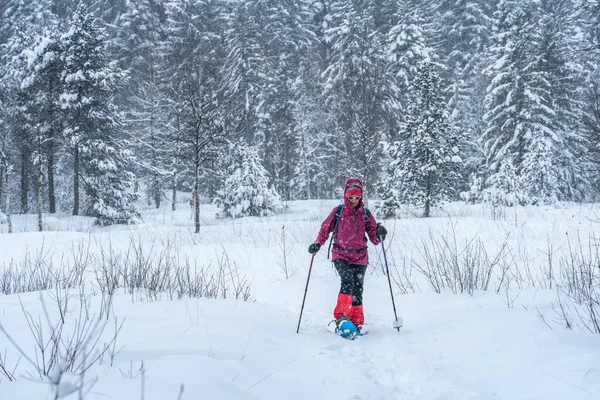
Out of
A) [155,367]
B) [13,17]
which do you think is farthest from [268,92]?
[155,367]

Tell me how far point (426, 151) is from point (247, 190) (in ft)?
35.0

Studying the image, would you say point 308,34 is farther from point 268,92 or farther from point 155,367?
point 155,367

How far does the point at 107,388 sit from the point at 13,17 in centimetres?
3809

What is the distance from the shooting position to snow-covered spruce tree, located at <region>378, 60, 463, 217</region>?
17.9m

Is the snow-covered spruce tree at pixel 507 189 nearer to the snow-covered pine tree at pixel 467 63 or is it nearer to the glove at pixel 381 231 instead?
the snow-covered pine tree at pixel 467 63

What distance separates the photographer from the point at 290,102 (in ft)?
96.4

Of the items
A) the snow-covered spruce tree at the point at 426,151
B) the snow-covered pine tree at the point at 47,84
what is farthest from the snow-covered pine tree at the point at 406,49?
the snow-covered pine tree at the point at 47,84

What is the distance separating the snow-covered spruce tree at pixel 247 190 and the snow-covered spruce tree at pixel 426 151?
7593mm

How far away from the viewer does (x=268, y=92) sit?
28.7m

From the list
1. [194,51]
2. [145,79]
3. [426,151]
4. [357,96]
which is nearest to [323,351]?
[426,151]

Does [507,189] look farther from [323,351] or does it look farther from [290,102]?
[323,351]

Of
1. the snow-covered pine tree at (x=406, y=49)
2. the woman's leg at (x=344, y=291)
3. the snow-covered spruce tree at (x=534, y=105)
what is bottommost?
the woman's leg at (x=344, y=291)

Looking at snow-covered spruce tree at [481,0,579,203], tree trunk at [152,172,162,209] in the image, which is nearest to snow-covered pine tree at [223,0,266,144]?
tree trunk at [152,172,162,209]

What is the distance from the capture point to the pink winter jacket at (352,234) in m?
4.55
